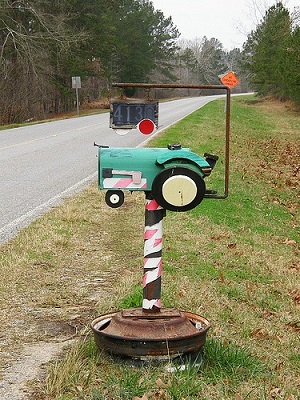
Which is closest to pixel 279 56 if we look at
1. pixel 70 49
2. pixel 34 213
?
pixel 70 49

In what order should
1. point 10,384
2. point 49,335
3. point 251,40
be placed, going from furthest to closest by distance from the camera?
1. point 251,40
2. point 49,335
3. point 10,384

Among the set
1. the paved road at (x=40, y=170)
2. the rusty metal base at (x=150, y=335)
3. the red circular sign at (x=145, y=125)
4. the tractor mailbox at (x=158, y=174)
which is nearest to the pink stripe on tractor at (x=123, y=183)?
the tractor mailbox at (x=158, y=174)

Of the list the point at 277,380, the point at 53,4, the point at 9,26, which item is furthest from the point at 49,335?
the point at 53,4

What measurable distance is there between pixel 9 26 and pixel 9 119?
5082 mm

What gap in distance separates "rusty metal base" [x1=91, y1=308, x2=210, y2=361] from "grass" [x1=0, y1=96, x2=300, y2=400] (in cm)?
8

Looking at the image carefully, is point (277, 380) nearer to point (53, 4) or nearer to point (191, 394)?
point (191, 394)

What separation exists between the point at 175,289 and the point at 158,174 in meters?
1.73

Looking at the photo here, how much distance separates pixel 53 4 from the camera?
39469mm

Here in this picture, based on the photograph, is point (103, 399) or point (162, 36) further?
point (162, 36)

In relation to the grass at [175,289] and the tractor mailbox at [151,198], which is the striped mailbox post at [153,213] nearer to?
the tractor mailbox at [151,198]

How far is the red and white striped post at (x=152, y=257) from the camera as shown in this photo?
144 inches

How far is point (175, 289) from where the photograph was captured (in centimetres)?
501

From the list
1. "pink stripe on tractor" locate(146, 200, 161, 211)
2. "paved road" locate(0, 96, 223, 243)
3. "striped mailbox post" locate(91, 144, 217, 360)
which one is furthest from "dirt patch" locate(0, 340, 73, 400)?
"paved road" locate(0, 96, 223, 243)

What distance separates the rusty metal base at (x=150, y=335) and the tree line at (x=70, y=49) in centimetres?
2480
